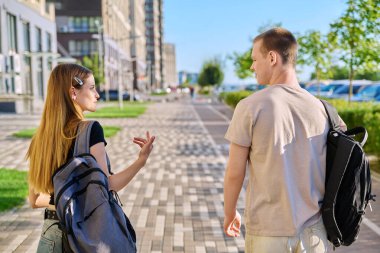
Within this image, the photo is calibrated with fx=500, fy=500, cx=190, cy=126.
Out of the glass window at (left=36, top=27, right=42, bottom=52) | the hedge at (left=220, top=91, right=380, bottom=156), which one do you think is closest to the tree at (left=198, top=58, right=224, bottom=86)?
the glass window at (left=36, top=27, right=42, bottom=52)

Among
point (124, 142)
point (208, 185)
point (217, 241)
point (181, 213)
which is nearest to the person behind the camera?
point (217, 241)

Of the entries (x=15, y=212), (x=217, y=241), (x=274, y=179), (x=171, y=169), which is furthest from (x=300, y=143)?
(x=171, y=169)

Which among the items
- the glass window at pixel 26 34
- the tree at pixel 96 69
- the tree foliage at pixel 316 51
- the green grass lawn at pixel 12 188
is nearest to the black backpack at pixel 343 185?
the green grass lawn at pixel 12 188

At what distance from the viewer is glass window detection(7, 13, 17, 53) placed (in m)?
31.3

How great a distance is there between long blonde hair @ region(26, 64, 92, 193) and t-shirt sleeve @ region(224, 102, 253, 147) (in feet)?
2.58

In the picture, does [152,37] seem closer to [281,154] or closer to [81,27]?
[81,27]

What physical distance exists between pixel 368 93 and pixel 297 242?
27615 millimetres

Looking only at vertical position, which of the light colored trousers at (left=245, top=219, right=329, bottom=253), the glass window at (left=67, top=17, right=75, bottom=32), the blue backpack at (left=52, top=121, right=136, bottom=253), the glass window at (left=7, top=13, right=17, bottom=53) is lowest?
the light colored trousers at (left=245, top=219, right=329, bottom=253)

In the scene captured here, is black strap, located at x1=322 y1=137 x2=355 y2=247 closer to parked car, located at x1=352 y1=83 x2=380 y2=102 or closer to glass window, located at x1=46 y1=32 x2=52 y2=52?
parked car, located at x1=352 y1=83 x2=380 y2=102

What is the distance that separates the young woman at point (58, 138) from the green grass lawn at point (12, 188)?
457cm

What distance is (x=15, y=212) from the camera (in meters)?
6.64

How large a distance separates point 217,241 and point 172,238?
493 mm

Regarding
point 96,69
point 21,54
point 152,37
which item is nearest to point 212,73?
point 96,69

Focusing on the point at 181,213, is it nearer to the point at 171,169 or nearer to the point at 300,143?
the point at 171,169
